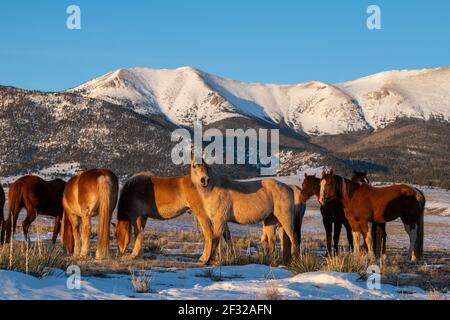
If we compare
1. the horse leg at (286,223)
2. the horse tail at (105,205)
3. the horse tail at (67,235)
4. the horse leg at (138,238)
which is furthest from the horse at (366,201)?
the horse tail at (67,235)

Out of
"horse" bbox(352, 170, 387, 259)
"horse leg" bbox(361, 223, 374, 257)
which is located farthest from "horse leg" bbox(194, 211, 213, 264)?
"horse" bbox(352, 170, 387, 259)

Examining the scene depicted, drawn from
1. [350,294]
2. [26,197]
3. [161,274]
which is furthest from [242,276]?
[26,197]

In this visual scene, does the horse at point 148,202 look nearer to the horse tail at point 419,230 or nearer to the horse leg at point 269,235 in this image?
the horse leg at point 269,235

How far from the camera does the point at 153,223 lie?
29109mm

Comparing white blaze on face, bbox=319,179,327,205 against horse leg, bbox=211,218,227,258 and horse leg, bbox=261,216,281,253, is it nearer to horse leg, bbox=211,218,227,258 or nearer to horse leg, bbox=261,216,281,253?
horse leg, bbox=261,216,281,253

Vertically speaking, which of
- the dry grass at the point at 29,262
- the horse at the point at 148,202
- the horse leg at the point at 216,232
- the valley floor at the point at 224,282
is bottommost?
the valley floor at the point at 224,282

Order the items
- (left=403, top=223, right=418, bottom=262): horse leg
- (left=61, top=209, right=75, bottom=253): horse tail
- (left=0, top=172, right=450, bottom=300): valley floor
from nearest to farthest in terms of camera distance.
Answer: (left=0, top=172, right=450, bottom=300): valley floor → (left=61, top=209, right=75, bottom=253): horse tail → (left=403, top=223, right=418, bottom=262): horse leg

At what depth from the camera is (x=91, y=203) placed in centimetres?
1193

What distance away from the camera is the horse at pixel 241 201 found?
11.8 m

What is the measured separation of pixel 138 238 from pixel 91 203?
3.97ft

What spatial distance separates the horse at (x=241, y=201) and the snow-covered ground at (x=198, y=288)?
2373 mm

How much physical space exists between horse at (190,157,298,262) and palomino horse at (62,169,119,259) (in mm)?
1640

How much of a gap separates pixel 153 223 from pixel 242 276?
64.8ft

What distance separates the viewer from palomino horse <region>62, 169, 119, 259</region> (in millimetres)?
11766
